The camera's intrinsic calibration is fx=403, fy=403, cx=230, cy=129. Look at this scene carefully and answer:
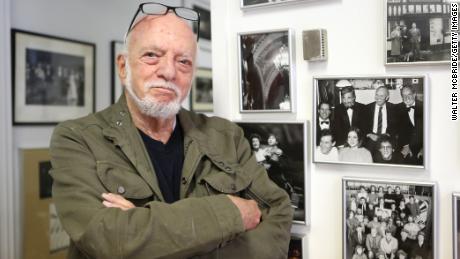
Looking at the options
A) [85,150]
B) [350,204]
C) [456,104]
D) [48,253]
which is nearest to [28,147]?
[48,253]

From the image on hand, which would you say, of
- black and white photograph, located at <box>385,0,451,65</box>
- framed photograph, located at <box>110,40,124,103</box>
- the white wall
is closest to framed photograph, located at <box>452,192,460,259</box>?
the white wall

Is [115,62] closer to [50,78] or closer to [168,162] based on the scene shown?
[50,78]

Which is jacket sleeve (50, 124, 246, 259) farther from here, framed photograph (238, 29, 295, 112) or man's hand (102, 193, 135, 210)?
framed photograph (238, 29, 295, 112)

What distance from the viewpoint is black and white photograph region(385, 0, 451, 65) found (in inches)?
37.1

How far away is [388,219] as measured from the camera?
1.02 m

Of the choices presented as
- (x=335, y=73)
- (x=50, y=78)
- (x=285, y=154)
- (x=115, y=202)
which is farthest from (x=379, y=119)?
(x=50, y=78)

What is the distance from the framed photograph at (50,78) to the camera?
188 cm

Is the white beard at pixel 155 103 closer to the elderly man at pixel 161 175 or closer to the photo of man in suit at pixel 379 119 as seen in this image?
the elderly man at pixel 161 175

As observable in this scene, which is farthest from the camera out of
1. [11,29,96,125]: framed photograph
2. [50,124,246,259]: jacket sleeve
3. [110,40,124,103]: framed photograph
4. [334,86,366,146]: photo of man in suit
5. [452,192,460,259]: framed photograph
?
[110,40,124,103]: framed photograph

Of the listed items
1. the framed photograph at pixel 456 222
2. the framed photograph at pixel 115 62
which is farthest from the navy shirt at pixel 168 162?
the framed photograph at pixel 115 62

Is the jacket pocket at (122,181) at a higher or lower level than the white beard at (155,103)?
lower

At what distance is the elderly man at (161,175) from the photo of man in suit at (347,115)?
0.22 metres

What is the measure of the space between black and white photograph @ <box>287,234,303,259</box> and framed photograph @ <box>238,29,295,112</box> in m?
0.37

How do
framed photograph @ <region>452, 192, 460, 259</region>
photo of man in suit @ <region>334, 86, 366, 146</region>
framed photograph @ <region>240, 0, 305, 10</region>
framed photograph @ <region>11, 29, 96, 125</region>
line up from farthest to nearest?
framed photograph @ <region>11, 29, 96, 125</region> → framed photograph @ <region>240, 0, 305, 10</region> → photo of man in suit @ <region>334, 86, 366, 146</region> → framed photograph @ <region>452, 192, 460, 259</region>
